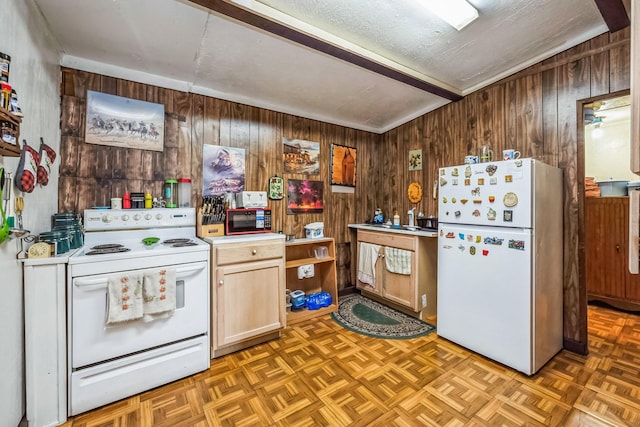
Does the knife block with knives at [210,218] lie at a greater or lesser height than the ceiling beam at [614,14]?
lesser

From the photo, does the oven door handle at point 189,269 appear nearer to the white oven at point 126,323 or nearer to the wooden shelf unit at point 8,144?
the white oven at point 126,323

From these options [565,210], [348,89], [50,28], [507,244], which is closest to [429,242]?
[507,244]

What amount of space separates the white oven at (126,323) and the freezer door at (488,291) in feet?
6.58

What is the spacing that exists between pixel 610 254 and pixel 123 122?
5228 millimetres

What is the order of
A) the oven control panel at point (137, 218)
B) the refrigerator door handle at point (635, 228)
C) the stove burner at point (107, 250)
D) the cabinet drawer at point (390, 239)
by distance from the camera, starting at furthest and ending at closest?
the cabinet drawer at point (390, 239)
the oven control panel at point (137, 218)
the stove burner at point (107, 250)
the refrigerator door handle at point (635, 228)

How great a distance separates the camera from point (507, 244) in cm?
201

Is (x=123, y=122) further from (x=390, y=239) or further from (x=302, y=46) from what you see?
(x=390, y=239)

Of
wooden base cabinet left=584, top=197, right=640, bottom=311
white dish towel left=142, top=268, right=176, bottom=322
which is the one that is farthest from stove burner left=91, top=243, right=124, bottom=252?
wooden base cabinet left=584, top=197, right=640, bottom=311

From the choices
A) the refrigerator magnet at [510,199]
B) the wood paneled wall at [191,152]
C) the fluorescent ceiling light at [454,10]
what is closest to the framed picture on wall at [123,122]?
the wood paneled wall at [191,152]

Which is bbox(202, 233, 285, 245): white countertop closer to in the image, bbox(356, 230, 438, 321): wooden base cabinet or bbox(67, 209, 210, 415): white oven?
bbox(67, 209, 210, 415): white oven

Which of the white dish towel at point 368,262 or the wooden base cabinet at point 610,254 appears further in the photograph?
the white dish towel at point 368,262

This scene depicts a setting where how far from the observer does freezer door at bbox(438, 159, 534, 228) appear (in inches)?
75.9

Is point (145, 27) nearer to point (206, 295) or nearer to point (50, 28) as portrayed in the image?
point (50, 28)

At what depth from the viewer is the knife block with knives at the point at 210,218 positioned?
7.93 ft
